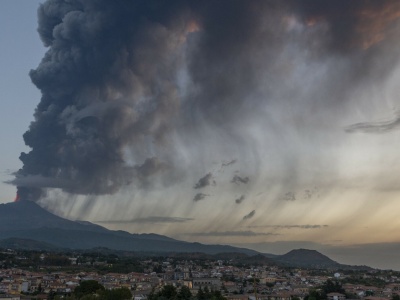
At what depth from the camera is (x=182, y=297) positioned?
1702 inches

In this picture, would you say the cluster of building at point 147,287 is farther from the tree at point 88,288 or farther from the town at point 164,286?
the tree at point 88,288

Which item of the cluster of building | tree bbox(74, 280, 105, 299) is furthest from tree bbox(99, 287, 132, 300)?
the cluster of building

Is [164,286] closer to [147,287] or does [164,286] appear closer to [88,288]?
[88,288]

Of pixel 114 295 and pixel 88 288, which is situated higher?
pixel 88 288

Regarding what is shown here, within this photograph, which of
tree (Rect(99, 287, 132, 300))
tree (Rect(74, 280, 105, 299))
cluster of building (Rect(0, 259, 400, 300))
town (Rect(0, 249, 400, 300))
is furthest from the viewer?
cluster of building (Rect(0, 259, 400, 300))

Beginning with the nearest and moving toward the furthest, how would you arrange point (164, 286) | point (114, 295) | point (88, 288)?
1. point (114, 295)
2. point (88, 288)
3. point (164, 286)

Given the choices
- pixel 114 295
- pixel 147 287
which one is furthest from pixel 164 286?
pixel 147 287

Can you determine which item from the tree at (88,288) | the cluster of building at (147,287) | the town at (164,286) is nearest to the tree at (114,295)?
the town at (164,286)

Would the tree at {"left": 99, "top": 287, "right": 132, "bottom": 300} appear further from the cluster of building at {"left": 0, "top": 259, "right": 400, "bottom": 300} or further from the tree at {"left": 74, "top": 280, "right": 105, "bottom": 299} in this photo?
the cluster of building at {"left": 0, "top": 259, "right": 400, "bottom": 300}

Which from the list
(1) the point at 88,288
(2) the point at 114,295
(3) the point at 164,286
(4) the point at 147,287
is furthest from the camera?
(4) the point at 147,287

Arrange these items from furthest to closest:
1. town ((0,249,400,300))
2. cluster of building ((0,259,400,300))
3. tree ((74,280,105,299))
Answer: cluster of building ((0,259,400,300)) < town ((0,249,400,300)) < tree ((74,280,105,299))

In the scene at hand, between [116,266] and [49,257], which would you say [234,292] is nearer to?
[116,266]

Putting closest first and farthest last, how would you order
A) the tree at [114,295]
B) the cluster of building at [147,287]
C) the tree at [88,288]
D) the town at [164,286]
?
1. the tree at [114,295]
2. the tree at [88,288]
3. the town at [164,286]
4. the cluster of building at [147,287]

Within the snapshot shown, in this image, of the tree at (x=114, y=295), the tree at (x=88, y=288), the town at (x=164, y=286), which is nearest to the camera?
the tree at (x=114, y=295)
